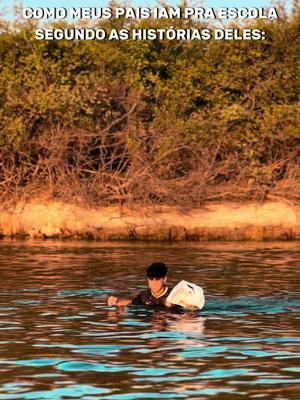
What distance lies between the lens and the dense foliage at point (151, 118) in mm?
39562

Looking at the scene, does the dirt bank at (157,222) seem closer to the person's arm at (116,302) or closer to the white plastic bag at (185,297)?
the person's arm at (116,302)

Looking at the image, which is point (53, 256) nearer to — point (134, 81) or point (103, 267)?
point (103, 267)

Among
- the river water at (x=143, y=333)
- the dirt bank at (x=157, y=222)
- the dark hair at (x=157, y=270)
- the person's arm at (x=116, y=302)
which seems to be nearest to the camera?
the river water at (x=143, y=333)

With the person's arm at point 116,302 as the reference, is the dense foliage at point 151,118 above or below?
→ above

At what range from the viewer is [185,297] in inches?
772

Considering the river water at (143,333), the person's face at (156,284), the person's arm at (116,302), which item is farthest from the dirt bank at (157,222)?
the person's face at (156,284)

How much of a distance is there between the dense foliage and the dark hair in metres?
19.6

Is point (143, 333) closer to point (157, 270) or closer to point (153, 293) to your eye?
point (157, 270)

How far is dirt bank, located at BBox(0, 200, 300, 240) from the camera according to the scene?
3844 cm

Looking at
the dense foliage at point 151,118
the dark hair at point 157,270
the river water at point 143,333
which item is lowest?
the river water at point 143,333

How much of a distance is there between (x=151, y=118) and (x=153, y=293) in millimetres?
22414

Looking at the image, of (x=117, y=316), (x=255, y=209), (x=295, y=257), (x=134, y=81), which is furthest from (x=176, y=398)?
(x=134, y=81)

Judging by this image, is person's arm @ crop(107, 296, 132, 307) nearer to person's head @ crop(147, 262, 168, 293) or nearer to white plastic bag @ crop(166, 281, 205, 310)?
person's head @ crop(147, 262, 168, 293)

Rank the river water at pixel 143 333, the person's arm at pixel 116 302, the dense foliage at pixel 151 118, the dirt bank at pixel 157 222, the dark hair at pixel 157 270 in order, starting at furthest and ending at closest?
1. the dense foliage at pixel 151 118
2. the dirt bank at pixel 157 222
3. the person's arm at pixel 116 302
4. the dark hair at pixel 157 270
5. the river water at pixel 143 333
